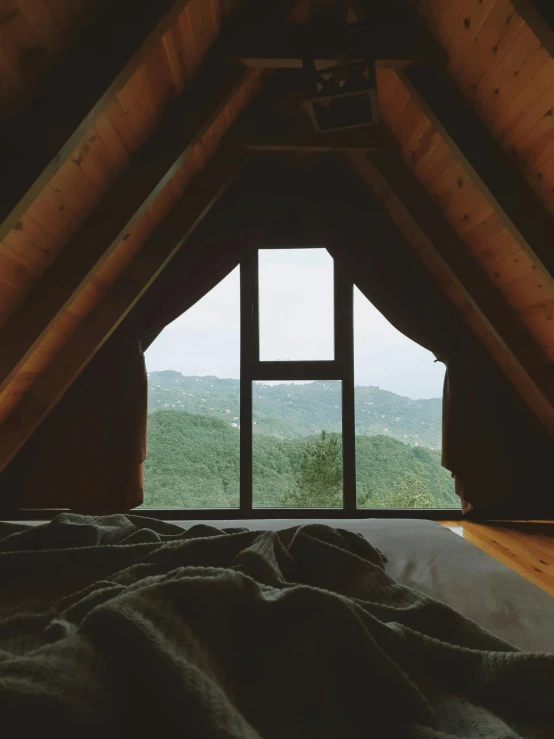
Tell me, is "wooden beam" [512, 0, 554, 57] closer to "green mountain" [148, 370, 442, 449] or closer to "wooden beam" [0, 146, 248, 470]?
"wooden beam" [0, 146, 248, 470]

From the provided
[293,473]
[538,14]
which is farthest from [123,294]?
[538,14]

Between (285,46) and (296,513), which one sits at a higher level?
(285,46)

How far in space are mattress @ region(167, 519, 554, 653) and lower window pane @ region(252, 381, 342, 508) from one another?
6.20ft

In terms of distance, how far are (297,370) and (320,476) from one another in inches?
31.5

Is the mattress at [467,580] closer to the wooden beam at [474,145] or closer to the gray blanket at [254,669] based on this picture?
the gray blanket at [254,669]

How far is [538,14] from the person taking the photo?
148 centimetres

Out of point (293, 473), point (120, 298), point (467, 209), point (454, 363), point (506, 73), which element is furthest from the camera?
point (293, 473)

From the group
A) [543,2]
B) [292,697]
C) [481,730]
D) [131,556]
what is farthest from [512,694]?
[543,2]

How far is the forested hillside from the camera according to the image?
3631 millimetres

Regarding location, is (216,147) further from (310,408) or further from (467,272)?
(310,408)

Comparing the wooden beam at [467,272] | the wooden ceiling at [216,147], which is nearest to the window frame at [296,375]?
the wooden ceiling at [216,147]

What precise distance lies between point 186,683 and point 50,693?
0.14 meters

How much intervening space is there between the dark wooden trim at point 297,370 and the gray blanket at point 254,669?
2.72m

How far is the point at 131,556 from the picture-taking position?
3.60 feet
